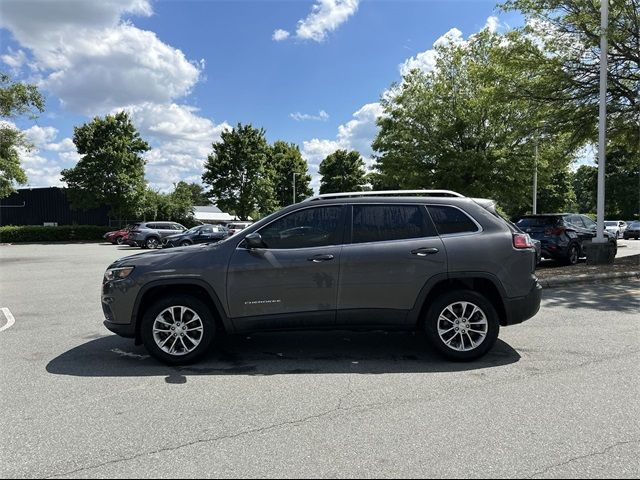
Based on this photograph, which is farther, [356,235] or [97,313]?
[97,313]

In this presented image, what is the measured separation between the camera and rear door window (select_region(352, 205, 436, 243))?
17.4ft

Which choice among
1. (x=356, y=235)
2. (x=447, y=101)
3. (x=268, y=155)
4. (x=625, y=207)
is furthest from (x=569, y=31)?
(x=625, y=207)

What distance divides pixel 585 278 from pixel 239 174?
38039mm

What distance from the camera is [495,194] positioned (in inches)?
838

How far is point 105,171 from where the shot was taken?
3922cm

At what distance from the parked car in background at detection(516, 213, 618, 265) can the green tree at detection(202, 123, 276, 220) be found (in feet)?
110

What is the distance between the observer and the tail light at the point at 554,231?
1398 centimetres

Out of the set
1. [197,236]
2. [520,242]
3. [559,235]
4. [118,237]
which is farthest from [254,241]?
[118,237]

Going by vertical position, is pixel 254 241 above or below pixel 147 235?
above

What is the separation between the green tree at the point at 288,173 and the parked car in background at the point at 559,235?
52.0 m

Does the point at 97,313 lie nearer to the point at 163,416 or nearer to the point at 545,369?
the point at 163,416

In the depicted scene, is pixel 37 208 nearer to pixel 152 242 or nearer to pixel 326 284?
pixel 152 242

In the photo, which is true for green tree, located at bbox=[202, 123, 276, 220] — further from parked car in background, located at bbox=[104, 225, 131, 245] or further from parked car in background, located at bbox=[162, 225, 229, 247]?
parked car in background, located at bbox=[162, 225, 229, 247]

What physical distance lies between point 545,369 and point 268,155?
153 feet
